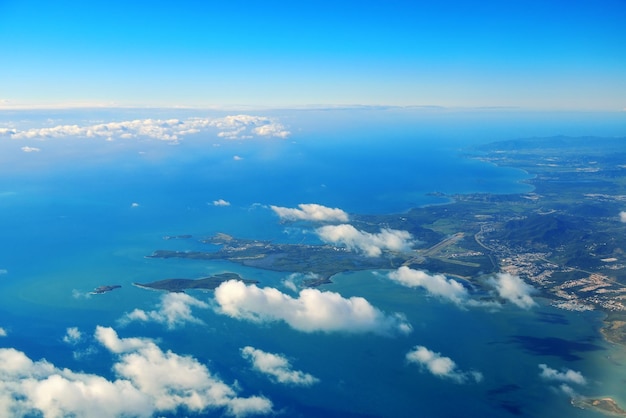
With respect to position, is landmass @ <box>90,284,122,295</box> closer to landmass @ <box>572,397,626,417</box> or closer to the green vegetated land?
the green vegetated land

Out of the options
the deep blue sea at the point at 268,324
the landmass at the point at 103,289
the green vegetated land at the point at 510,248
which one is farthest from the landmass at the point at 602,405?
the landmass at the point at 103,289

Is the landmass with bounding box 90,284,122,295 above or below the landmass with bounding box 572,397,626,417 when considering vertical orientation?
below

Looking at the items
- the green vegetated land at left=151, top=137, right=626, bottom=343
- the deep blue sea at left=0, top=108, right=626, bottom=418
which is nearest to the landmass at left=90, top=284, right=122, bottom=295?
the deep blue sea at left=0, top=108, right=626, bottom=418

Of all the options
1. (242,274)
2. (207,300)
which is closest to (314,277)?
(242,274)

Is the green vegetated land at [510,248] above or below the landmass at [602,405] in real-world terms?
above

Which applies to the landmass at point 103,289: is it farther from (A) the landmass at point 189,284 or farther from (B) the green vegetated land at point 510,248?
(B) the green vegetated land at point 510,248

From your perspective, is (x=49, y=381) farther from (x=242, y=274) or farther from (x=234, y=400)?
(x=242, y=274)
